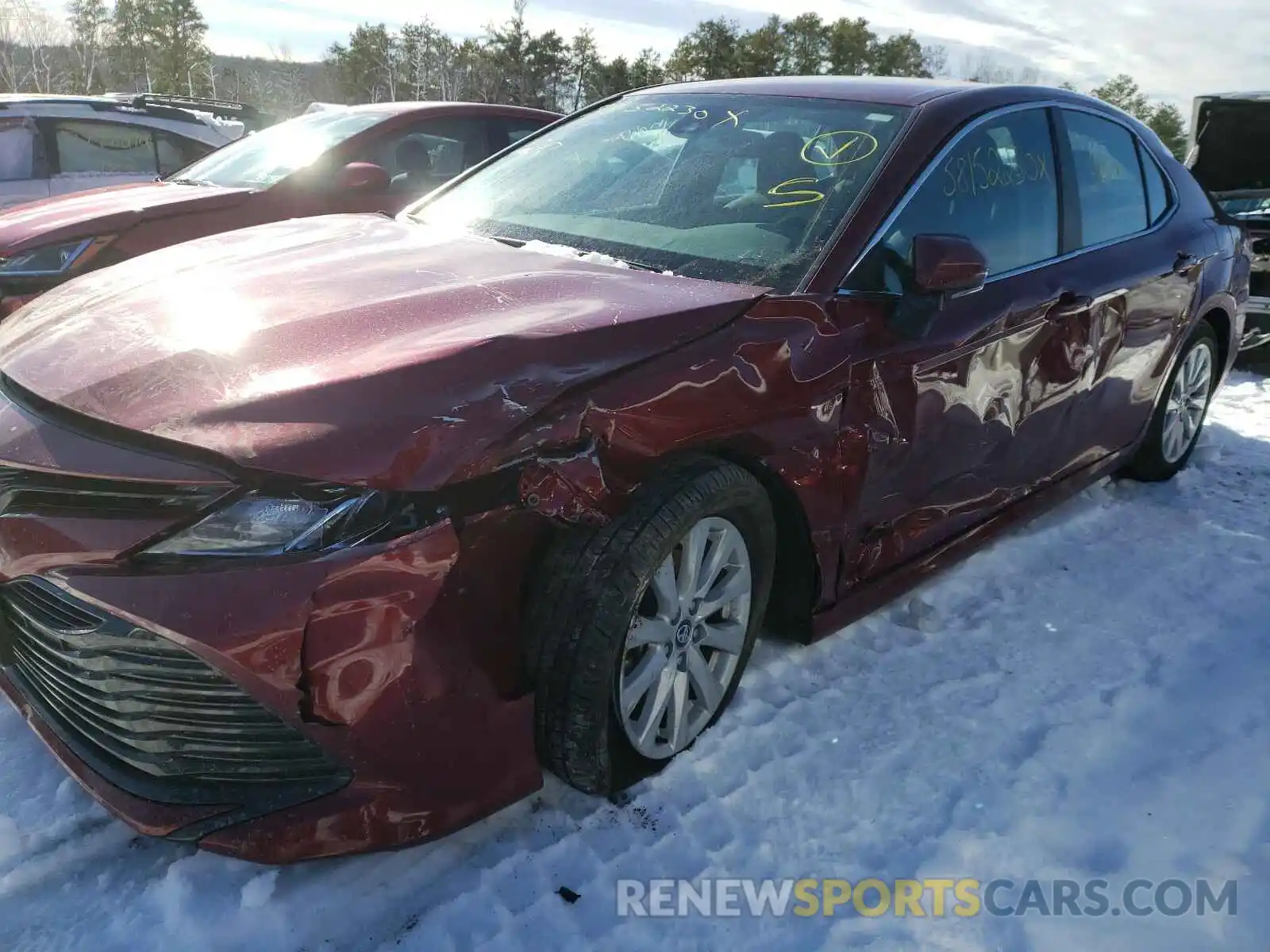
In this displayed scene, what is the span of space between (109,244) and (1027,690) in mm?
4274

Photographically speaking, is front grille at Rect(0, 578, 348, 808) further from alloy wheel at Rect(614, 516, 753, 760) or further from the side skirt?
the side skirt

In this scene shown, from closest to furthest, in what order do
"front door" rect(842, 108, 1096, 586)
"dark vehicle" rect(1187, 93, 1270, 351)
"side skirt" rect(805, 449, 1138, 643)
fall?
"front door" rect(842, 108, 1096, 586)
"side skirt" rect(805, 449, 1138, 643)
"dark vehicle" rect(1187, 93, 1270, 351)

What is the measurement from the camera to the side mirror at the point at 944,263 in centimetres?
242

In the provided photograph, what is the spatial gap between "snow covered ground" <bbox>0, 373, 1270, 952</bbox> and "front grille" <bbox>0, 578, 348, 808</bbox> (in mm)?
282

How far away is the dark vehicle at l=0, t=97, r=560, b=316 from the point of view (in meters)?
4.39

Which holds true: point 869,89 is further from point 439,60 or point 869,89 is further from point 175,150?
point 439,60

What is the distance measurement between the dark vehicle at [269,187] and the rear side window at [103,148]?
64.1 inches

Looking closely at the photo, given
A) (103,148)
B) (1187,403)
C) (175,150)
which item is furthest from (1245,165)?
(103,148)

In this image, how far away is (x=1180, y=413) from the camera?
449 cm

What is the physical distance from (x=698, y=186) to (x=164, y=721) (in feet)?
6.51

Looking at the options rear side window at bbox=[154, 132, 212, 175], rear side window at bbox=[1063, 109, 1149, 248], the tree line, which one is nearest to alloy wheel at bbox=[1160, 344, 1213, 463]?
rear side window at bbox=[1063, 109, 1149, 248]

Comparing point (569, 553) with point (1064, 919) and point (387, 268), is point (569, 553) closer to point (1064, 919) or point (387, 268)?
point (387, 268)

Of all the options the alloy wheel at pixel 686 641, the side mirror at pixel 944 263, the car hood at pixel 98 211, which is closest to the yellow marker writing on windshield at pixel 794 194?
the side mirror at pixel 944 263

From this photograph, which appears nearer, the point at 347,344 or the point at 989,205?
the point at 347,344
